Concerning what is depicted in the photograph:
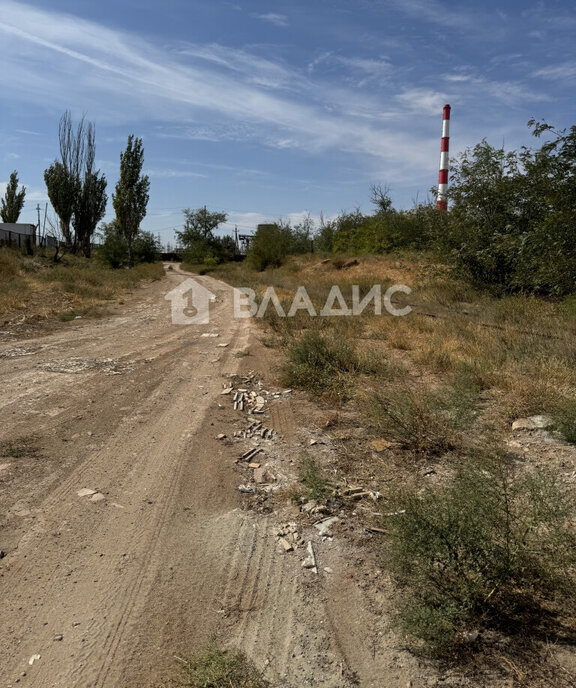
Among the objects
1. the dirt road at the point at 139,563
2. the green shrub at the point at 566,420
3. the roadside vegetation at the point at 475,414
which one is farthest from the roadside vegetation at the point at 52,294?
the green shrub at the point at 566,420

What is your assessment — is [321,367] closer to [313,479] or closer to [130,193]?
[313,479]

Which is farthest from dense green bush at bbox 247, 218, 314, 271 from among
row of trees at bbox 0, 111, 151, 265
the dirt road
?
the dirt road

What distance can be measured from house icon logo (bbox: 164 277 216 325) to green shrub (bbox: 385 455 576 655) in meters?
10.6

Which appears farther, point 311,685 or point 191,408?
point 191,408

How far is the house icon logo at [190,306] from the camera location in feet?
43.5

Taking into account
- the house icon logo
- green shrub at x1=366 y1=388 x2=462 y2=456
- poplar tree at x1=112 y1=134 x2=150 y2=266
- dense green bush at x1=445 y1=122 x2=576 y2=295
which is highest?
poplar tree at x1=112 y1=134 x2=150 y2=266

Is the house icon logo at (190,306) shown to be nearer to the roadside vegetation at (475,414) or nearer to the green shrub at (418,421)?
the roadside vegetation at (475,414)

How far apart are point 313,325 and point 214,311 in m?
5.36

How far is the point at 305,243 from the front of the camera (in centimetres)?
4638

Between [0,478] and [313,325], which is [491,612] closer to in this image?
[0,478]

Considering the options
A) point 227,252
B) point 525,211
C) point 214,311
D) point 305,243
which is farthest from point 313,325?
point 227,252

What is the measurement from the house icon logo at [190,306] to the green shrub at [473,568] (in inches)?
418

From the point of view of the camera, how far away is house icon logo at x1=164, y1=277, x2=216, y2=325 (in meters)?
13.3

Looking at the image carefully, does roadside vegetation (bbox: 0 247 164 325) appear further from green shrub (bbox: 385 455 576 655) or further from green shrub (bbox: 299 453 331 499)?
green shrub (bbox: 385 455 576 655)
